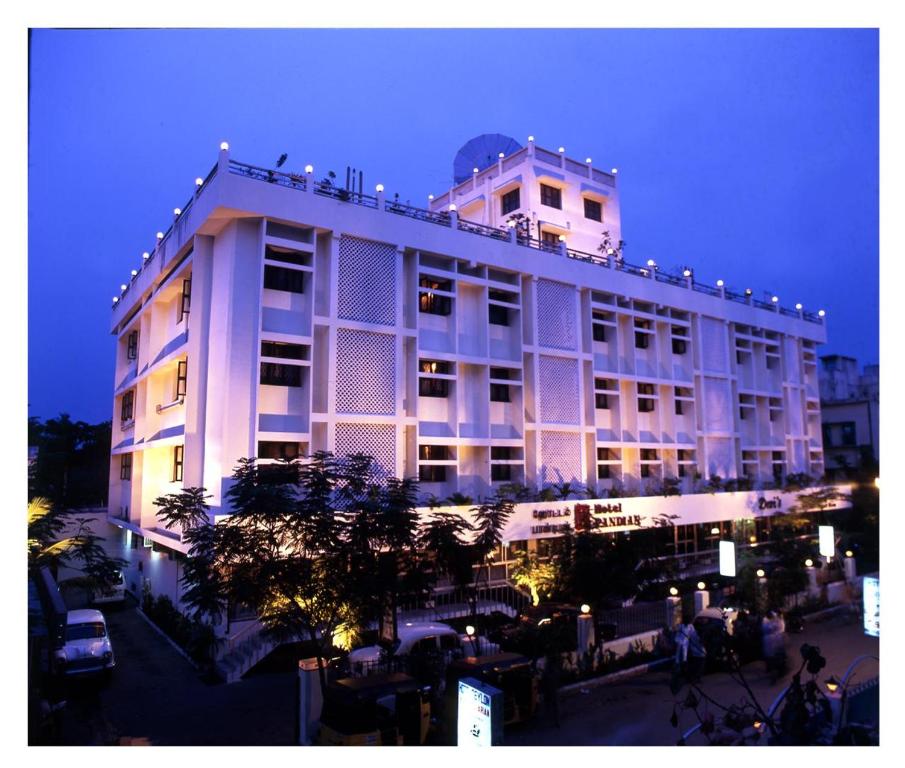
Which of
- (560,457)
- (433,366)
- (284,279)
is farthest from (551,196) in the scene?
(284,279)

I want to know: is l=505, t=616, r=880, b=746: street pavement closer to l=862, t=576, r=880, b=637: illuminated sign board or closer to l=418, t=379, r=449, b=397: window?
l=862, t=576, r=880, b=637: illuminated sign board

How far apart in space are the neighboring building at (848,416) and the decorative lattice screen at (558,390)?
1261 centimetres

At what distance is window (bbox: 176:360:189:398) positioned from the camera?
47.8ft

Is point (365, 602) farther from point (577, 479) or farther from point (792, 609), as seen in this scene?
point (792, 609)

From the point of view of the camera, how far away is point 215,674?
1172 cm

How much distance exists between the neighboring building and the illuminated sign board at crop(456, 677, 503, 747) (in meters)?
21.2

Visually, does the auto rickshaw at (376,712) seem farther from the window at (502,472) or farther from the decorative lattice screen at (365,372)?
the window at (502,472)

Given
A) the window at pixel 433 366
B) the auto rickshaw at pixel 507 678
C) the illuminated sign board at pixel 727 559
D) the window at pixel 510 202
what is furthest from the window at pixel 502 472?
the window at pixel 510 202

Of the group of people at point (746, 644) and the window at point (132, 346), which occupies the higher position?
the window at point (132, 346)

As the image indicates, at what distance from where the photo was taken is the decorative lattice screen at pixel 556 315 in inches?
672

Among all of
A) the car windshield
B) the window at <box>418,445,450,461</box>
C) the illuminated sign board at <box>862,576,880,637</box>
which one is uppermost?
the window at <box>418,445,450,461</box>

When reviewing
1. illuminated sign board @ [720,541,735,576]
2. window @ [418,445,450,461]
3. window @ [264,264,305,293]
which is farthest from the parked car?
illuminated sign board @ [720,541,735,576]

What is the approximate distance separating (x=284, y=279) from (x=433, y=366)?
3762mm
